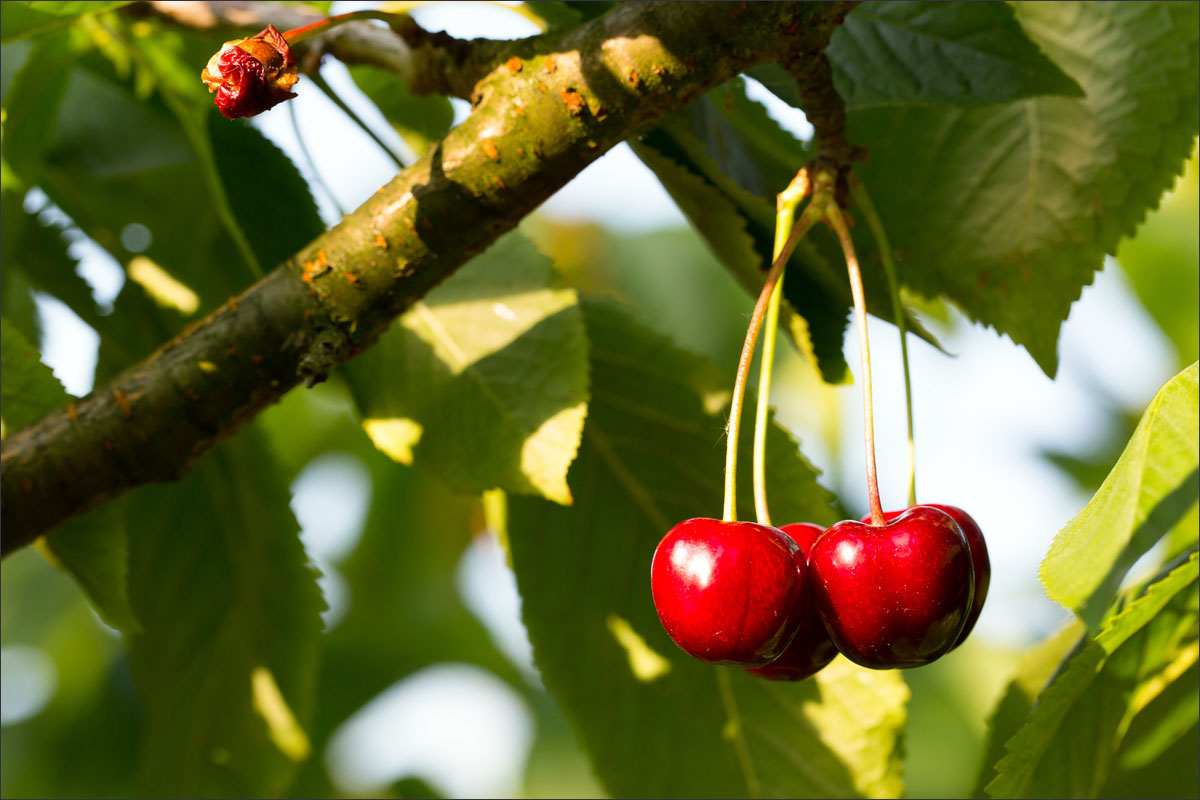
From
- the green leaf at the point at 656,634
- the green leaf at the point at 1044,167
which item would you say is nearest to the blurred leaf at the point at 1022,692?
the green leaf at the point at 656,634

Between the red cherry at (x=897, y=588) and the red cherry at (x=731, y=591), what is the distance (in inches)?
1.2

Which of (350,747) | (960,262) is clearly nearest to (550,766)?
(350,747)

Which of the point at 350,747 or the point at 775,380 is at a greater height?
the point at 775,380

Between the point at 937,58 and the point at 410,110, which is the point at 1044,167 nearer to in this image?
the point at 937,58

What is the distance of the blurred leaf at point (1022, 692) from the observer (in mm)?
1073

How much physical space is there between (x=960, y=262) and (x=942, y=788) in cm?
173

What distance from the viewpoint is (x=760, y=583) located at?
71cm

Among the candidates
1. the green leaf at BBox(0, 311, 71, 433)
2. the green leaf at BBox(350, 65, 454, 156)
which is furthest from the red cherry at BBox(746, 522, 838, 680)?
the green leaf at BBox(350, 65, 454, 156)

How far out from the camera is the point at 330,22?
2.93 feet

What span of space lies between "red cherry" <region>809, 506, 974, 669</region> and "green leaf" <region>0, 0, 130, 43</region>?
2.63ft

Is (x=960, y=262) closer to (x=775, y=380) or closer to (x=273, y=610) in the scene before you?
(x=273, y=610)

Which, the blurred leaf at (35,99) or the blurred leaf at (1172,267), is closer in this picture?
the blurred leaf at (35,99)

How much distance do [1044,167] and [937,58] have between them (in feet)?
0.90

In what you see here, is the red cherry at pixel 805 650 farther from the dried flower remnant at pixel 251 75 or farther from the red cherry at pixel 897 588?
the dried flower remnant at pixel 251 75
